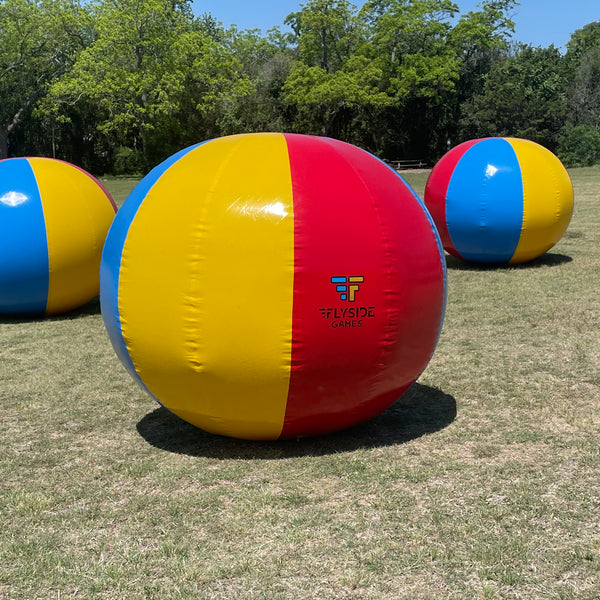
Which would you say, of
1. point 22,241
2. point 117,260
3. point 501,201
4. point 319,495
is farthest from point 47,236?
point 501,201

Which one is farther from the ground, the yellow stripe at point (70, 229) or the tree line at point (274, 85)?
the tree line at point (274, 85)

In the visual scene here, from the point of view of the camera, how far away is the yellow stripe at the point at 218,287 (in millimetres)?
4164

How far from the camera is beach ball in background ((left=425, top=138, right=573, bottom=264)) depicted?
34.5 feet

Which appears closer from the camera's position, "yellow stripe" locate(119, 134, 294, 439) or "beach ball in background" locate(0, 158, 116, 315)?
"yellow stripe" locate(119, 134, 294, 439)

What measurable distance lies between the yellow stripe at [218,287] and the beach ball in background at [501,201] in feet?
21.8

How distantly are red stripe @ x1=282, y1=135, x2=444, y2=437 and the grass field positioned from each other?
423mm

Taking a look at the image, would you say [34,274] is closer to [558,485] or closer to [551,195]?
[558,485]

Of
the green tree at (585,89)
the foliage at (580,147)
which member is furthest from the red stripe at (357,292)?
the green tree at (585,89)

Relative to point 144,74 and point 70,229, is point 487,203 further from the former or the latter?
point 144,74

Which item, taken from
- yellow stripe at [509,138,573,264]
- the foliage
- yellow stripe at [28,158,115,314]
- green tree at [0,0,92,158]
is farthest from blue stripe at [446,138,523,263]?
green tree at [0,0,92,158]

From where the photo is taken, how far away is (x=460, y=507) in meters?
3.94

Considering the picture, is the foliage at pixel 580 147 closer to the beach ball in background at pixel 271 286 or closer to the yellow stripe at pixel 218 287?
the beach ball in background at pixel 271 286

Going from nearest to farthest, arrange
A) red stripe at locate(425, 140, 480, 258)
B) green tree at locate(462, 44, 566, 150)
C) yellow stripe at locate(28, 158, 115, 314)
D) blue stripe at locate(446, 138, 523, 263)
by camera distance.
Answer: yellow stripe at locate(28, 158, 115, 314), blue stripe at locate(446, 138, 523, 263), red stripe at locate(425, 140, 480, 258), green tree at locate(462, 44, 566, 150)

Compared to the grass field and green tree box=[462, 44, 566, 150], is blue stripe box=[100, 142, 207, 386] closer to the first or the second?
the grass field
